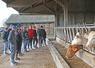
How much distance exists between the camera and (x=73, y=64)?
9.80 metres

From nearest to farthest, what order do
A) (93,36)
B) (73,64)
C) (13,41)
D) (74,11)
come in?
(93,36)
(73,64)
(13,41)
(74,11)

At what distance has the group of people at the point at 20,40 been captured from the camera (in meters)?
14.3

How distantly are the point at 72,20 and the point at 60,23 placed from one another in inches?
167

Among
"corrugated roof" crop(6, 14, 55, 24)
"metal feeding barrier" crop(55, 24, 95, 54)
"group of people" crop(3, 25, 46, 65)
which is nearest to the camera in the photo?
"metal feeding barrier" crop(55, 24, 95, 54)

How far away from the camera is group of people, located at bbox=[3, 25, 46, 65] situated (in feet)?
46.9

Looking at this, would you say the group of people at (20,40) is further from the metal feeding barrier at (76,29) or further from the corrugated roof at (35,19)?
the corrugated roof at (35,19)

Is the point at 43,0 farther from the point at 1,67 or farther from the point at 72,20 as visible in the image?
the point at 1,67

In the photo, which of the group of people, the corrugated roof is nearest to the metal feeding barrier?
the group of people

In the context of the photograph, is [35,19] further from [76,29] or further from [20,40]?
[76,29]

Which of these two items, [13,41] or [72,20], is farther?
[72,20]

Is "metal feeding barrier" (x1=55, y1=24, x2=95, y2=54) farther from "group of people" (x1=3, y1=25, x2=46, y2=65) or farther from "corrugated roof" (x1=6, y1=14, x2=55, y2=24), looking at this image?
"corrugated roof" (x1=6, y1=14, x2=55, y2=24)

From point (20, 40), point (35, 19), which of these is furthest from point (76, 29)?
point (35, 19)

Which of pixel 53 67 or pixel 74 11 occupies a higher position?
pixel 74 11

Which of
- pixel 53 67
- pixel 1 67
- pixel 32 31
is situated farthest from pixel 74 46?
pixel 32 31
